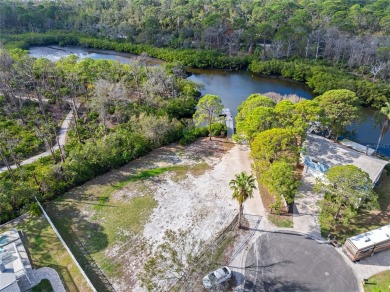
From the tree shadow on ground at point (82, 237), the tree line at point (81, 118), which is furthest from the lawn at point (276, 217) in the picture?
the tree shadow on ground at point (82, 237)

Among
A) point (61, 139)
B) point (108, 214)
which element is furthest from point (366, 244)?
point (61, 139)

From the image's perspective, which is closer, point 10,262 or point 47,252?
point 10,262

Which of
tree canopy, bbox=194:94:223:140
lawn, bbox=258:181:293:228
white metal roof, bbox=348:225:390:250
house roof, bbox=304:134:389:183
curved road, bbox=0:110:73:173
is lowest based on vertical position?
lawn, bbox=258:181:293:228

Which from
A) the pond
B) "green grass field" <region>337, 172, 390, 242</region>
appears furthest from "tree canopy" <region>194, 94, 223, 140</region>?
"green grass field" <region>337, 172, 390, 242</region>

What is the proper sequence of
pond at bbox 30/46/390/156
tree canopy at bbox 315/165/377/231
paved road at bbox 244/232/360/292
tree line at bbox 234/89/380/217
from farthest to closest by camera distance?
pond at bbox 30/46/390/156
tree line at bbox 234/89/380/217
tree canopy at bbox 315/165/377/231
paved road at bbox 244/232/360/292

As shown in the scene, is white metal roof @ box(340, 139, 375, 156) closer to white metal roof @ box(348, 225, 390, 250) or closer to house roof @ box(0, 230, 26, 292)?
white metal roof @ box(348, 225, 390, 250)

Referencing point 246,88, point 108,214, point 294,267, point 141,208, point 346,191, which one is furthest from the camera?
point 246,88

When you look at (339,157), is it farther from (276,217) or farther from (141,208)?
(141,208)
